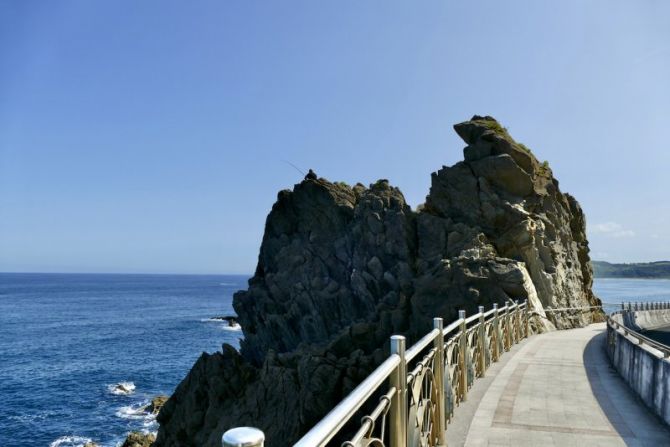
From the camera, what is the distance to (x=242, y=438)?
5.33 ft

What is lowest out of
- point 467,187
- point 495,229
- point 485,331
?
point 485,331

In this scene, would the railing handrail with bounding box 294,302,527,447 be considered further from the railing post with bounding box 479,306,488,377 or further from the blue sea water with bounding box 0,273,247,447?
the blue sea water with bounding box 0,273,247,447

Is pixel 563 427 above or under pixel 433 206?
under

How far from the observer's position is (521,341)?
1822cm

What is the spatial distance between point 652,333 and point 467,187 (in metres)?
13.6

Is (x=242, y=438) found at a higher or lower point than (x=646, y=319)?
higher

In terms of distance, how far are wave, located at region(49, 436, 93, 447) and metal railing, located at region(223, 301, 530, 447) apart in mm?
29422

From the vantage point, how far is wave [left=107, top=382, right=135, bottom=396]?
41594 millimetres

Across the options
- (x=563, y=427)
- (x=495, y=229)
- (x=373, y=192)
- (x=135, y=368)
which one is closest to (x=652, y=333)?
(x=495, y=229)

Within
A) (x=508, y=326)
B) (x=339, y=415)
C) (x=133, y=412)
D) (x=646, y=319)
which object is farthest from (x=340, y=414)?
(x=133, y=412)

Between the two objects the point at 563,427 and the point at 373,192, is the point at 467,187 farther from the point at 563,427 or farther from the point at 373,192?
the point at 563,427

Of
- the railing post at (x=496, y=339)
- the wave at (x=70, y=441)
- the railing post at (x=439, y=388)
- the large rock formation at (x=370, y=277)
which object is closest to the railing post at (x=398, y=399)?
the railing post at (x=439, y=388)

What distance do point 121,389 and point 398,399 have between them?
44.3 metres

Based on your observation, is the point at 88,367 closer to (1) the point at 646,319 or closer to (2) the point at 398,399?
(1) the point at 646,319
